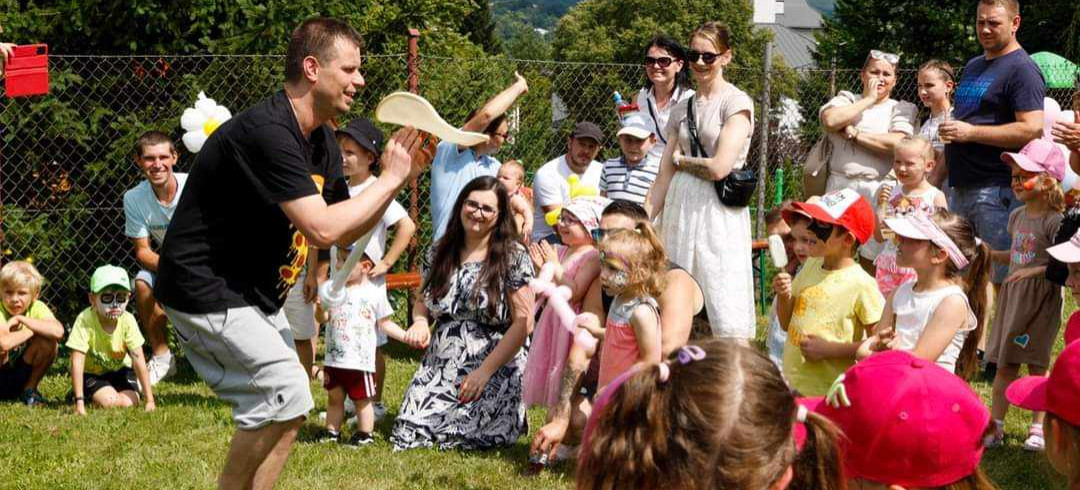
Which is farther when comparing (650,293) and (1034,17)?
(1034,17)

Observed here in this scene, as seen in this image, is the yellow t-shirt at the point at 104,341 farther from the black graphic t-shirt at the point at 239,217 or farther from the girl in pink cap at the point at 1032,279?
the girl in pink cap at the point at 1032,279

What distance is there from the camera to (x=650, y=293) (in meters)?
4.75

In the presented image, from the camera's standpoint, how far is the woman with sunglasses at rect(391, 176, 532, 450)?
6.02 metres

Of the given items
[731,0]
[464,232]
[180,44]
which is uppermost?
[180,44]

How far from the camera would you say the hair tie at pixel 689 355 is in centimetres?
189

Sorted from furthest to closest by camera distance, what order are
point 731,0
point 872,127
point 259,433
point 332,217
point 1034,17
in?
1. point 731,0
2. point 1034,17
3. point 872,127
4. point 259,433
5. point 332,217

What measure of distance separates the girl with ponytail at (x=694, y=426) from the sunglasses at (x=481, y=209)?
13.4ft

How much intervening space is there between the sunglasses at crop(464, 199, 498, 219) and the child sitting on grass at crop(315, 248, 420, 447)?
76cm

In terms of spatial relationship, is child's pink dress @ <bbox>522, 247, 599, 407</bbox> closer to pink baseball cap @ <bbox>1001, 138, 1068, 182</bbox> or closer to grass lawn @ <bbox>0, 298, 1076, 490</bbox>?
grass lawn @ <bbox>0, 298, 1076, 490</bbox>

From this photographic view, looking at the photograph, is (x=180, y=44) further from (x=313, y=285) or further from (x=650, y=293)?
(x=650, y=293)

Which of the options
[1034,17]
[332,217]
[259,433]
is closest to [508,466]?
[259,433]

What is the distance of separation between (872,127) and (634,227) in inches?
108

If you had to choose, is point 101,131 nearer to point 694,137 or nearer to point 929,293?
point 694,137

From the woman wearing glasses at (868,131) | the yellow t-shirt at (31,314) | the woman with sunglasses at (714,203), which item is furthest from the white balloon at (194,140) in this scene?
the woman wearing glasses at (868,131)
